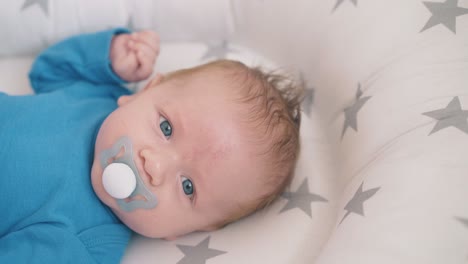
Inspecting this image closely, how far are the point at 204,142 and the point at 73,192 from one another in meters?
0.30

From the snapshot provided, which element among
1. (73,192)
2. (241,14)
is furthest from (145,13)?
(73,192)

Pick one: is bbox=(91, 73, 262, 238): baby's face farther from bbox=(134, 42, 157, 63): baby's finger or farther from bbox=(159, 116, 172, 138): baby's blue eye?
bbox=(134, 42, 157, 63): baby's finger

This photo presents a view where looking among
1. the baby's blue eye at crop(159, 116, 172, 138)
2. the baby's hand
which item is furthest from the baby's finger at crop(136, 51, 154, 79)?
the baby's blue eye at crop(159, 116, 172, 138)

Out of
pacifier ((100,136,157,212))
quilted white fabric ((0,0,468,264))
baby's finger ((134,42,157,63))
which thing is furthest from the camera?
baby's finger ((134,42,157,63))

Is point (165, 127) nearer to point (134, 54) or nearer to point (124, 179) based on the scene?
point (124, 179)

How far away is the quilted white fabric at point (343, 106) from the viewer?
81 cm

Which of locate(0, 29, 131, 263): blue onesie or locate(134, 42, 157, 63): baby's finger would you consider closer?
locate(0, 29, 131, 263): blue onesie

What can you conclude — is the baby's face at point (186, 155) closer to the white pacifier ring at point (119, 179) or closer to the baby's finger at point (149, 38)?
the white pacifier ring at point (119, 179)

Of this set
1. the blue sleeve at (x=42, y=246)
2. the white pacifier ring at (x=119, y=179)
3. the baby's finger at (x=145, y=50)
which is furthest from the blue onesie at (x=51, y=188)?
the baby's finger at (x=145, y=50)

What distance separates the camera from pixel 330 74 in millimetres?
1174

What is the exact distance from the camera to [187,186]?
980 millimetres

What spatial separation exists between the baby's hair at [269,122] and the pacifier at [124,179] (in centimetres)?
20

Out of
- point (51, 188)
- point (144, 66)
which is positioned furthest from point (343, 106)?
point (51, 188)

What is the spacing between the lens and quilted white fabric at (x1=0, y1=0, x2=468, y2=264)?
81cm
